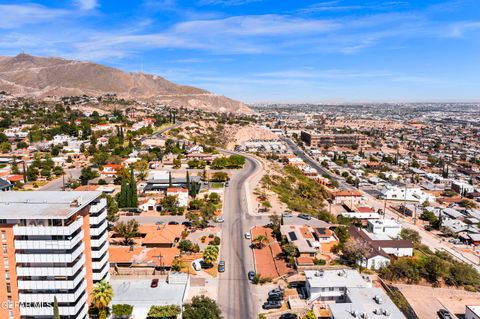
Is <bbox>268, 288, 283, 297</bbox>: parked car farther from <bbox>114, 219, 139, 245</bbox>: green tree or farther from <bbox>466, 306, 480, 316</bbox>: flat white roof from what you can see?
<bbox>114, 219, 139, 245</bbox>: green tree

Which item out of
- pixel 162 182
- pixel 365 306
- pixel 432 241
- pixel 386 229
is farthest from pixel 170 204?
pixel 432 241

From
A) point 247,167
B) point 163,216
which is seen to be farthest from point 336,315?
point 247,167

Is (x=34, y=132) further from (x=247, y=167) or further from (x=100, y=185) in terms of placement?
(x=247, y=167)

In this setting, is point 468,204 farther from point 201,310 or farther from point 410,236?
point 201,310

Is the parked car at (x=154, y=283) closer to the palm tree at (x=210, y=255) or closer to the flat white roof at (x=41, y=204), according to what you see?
the palm tree at (x=210, y=255)

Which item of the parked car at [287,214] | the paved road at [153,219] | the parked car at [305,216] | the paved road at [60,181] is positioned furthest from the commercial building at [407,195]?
the paved road at [60,181]

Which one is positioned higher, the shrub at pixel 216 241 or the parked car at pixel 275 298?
the shrub at pixel 216 241
